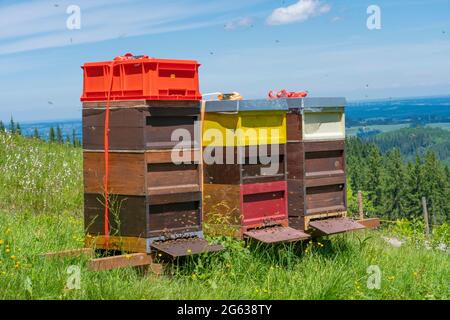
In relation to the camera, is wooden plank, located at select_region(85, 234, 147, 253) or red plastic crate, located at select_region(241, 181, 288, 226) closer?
wooden plank, located at select_region(85, 234, 147, 253)

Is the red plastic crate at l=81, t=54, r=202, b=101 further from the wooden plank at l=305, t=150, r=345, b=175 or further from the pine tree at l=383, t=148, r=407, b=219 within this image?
the pine tree at l=383, t=148, r=407, b=219

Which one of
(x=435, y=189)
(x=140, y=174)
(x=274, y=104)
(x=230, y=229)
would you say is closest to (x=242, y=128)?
(x=274, y=104)

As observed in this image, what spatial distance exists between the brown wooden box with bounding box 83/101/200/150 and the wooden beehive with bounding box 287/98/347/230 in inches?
64.0

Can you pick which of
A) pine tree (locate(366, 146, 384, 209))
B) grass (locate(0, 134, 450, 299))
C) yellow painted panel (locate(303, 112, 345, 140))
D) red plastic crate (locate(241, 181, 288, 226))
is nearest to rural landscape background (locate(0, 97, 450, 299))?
grass (locate(0, 134, 450, 299))

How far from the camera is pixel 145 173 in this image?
6406 millimetres

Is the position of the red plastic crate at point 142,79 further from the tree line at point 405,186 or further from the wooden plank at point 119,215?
the tree line at point 405,186

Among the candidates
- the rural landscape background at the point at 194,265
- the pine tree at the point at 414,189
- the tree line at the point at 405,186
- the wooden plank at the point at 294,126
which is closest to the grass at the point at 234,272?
the rural landscape background at the point at 194,265

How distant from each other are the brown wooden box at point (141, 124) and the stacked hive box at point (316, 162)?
1.63 meters

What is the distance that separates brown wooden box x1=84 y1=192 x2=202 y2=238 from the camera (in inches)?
255

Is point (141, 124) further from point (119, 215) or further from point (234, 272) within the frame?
point (234, 272)

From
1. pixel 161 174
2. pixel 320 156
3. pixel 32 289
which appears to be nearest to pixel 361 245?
→ pixel 320 156

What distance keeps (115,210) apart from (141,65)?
1490mm

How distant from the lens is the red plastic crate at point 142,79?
6.45 metres

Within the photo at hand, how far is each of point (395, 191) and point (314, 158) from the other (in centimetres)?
7604
